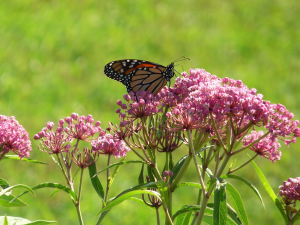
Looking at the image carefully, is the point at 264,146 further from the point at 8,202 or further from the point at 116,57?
the point at 116,57

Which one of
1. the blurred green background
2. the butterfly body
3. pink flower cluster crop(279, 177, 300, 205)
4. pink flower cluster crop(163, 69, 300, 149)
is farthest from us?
the blurred green background

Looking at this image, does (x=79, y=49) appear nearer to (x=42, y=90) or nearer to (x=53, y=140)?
(x=42, y=90)

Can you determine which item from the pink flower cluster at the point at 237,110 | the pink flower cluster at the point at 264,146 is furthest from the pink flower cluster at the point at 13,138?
the pink flower cluster at the point at 264,146

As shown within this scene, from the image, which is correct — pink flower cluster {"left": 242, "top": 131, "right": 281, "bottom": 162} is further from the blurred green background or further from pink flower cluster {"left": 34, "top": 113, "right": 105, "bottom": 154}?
the blurred green background

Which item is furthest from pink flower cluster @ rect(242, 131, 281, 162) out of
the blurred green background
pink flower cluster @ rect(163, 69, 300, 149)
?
the blurred green background

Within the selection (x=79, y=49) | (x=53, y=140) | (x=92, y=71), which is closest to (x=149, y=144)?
(x=53, y=140)
